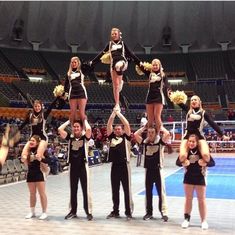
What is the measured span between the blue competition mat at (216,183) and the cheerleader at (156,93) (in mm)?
2807

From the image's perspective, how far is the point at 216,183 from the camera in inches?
434

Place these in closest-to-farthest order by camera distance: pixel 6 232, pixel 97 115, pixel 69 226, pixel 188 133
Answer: pixel 6 232
pixel 69 226
pixel 188 133
pixel 97 115

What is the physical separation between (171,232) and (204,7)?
28.1 m

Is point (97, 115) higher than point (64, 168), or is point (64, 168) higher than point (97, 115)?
point (97, 115)

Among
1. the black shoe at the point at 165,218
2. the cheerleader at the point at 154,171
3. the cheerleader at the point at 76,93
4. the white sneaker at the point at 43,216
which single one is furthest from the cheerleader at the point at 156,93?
the white sneaker at the point at 43,216

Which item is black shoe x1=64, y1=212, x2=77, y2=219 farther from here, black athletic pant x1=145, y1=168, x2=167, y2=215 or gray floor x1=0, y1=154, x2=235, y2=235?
black athletic pant x1=145, y1=168, x2=167, y2=215

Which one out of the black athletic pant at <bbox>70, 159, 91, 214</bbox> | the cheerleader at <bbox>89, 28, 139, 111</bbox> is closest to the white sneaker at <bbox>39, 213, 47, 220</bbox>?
the black athletic pant at <bbox>70, 159, 91, 214</bbox>

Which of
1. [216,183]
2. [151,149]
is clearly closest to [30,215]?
[151,149]

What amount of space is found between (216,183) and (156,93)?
5.05m

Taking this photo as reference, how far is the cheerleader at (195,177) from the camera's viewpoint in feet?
19.9

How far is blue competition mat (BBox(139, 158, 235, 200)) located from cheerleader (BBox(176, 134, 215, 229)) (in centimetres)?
284

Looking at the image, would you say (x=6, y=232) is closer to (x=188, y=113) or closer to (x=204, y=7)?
(x=188, y=113)

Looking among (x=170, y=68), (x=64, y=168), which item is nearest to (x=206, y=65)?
(x=170, y=68)

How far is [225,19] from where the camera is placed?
31.3 metres
